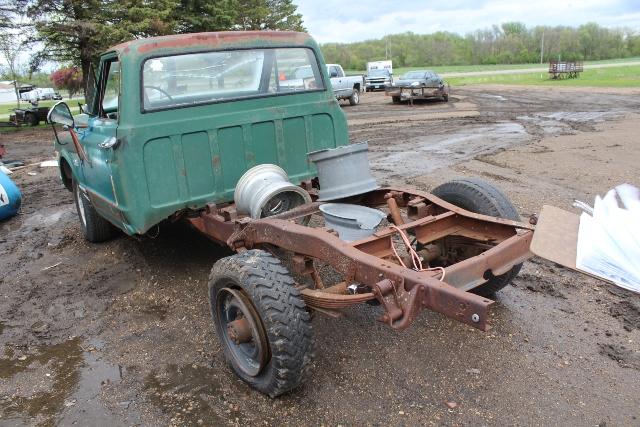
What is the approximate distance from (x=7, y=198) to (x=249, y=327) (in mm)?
5836

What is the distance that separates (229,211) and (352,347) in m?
1.39

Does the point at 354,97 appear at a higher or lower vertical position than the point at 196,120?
lower

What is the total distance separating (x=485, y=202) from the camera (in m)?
4.15

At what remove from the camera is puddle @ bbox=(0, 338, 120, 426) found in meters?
3.31

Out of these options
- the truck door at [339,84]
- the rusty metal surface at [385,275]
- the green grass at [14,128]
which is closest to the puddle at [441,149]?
the rusty metal surface at [385,275]

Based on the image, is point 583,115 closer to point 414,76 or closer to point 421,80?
point 421,80

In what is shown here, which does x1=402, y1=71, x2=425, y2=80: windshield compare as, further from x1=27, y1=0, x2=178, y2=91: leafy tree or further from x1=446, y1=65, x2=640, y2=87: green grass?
x1=27, y1=0, x2=178, y2=91: leafy tree

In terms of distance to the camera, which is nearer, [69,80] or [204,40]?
[204,40]

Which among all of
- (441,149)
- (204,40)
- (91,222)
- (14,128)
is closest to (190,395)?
(204,40)

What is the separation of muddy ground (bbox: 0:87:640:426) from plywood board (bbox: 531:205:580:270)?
3.20 feet

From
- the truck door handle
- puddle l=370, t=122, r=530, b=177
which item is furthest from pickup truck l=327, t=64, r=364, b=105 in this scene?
the truck door handle

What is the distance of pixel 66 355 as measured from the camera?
4.02 metres

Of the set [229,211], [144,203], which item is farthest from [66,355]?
[229,211]

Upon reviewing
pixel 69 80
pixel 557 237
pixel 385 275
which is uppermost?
pixel 69 80
